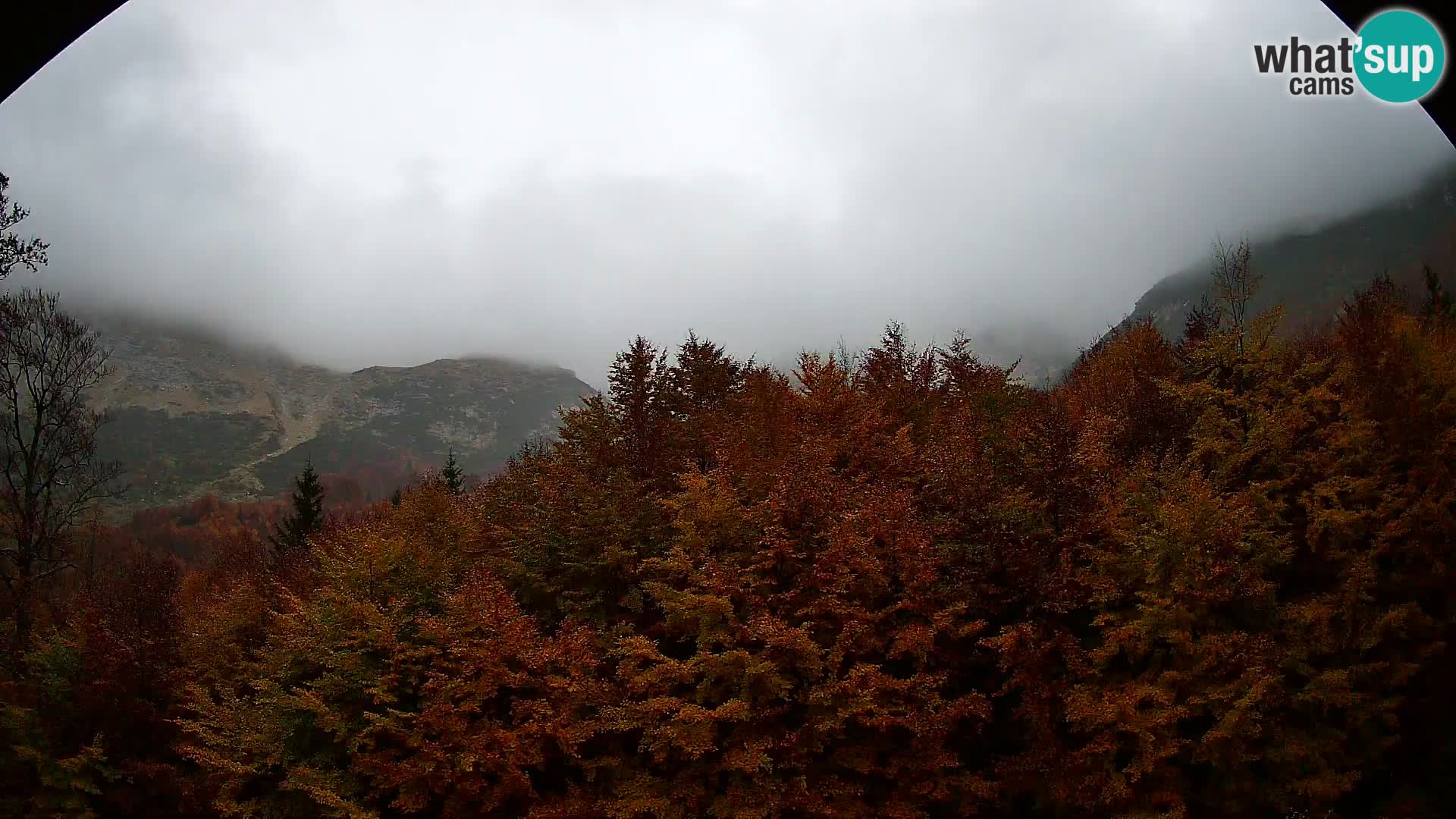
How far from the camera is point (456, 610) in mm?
17797

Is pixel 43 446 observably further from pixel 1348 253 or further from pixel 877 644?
pixel 1348 253

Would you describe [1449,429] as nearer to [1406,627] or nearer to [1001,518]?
[1406,627]

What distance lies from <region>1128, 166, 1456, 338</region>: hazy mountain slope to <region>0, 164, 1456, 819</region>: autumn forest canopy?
6950 centimetres

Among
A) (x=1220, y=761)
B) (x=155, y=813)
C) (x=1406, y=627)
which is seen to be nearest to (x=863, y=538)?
(x=1220, y=761)

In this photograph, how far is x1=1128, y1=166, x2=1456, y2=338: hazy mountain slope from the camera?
8844 cm

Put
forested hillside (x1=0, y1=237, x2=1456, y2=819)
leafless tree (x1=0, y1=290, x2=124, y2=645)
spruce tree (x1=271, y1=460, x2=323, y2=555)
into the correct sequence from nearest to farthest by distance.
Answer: forested hillside (x1=0, y1=237, x2=1456, y2=819), leafless tree (x1=0, y1=290, x2=124, y2=645), spruce tree (x1=271, y1=460, x2=323, y2=555)

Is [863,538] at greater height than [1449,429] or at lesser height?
lesser

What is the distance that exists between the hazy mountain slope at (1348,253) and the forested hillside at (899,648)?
229 ft

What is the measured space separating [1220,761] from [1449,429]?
9739 mm

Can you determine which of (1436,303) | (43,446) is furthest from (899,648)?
(1436,303)

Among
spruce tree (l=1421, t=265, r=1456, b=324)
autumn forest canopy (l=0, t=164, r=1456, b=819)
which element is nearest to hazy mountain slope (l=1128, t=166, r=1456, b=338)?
spruce tree (l=1421, t=265, r=1456, b=324)

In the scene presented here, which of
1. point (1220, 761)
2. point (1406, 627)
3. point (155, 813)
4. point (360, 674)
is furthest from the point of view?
point (155, 813)

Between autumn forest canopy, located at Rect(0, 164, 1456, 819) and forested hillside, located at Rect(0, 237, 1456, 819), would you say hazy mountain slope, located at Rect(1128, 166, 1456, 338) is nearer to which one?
autumn forest canopy, located at Rect(0, 164, 1456, 819)

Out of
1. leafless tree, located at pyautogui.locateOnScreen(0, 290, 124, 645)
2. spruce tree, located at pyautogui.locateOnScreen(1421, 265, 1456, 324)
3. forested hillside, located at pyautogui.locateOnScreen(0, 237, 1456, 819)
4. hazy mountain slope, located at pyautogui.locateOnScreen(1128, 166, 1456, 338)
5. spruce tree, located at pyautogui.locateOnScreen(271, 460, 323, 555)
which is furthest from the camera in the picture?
hazy mountain slope, located at pyautogui.locateOnScreen(1128, 166, 1456, 338)
